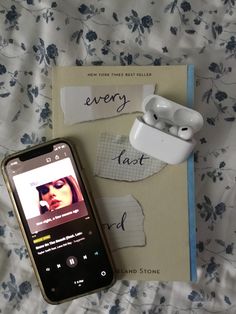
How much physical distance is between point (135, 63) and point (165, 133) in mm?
93

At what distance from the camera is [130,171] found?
0.76 m

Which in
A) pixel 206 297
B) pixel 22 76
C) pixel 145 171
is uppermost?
pixel 22 76

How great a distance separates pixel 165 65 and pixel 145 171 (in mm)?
118

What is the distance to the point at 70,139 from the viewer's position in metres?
0.76

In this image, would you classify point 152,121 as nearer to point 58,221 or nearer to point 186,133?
point 186,133

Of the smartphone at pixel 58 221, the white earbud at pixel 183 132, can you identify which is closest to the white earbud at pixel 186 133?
the white earbud at pixel 183 132

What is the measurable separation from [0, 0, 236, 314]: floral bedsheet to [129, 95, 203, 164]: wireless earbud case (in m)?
0.03

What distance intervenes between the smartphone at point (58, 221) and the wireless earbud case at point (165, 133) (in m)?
0.08

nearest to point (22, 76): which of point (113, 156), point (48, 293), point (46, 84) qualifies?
point (46, 84)

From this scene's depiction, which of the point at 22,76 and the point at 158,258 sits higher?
the point at 22,76

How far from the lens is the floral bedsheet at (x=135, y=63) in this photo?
0.75 meters

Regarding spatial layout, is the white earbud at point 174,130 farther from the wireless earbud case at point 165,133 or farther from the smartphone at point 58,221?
the smartphone at point 58,221

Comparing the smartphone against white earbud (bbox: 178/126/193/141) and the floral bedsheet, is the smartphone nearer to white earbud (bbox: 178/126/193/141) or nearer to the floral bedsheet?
the floral bedsheet

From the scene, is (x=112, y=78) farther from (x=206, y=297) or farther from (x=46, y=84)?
(x=206, y=297)
